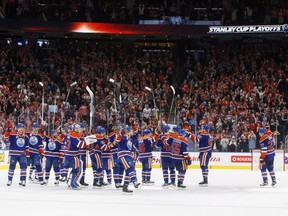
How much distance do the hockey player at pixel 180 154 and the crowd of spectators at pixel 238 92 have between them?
887cm

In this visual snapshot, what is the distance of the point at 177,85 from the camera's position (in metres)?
36.6

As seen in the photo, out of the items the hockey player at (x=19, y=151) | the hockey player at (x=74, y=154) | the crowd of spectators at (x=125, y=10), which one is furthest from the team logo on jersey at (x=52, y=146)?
the crowd of spectators at (x=125, y=10)

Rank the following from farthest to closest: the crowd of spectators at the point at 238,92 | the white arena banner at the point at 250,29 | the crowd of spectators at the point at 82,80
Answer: the white arena banner at the point at 250,29 → the crowd of spectators at the point at 82,80 → the crowd of spectators at the point at 238,92

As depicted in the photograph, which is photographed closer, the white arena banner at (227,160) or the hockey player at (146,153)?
the hockey player at (146,153)

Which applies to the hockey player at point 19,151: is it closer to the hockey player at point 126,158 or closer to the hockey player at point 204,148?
the hockey player at point 126,158

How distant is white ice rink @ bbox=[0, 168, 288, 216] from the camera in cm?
1363

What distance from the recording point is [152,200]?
1564 cm

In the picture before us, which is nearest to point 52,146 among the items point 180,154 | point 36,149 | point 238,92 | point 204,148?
point 36,149

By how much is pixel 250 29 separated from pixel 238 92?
13.7 feet

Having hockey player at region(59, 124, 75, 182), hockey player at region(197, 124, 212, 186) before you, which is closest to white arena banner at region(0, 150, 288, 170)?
hockey player at region(197, 124, 212, 186)

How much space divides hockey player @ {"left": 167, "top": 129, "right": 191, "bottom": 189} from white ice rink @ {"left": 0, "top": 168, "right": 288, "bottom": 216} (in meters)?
0.48

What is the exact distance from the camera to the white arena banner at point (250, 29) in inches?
1367

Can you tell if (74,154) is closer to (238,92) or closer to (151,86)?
(238,92)

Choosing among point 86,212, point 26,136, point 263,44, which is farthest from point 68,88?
point 86,212
